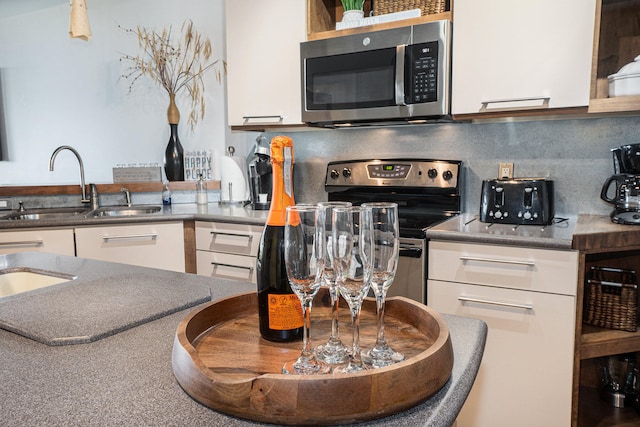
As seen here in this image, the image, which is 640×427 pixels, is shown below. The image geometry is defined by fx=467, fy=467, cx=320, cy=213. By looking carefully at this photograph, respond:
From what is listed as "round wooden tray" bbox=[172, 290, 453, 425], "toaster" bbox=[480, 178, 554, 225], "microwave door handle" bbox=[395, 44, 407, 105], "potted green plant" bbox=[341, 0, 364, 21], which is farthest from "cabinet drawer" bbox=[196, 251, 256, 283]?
"round wooden tray" bbox=[172, 290, 453, 425]

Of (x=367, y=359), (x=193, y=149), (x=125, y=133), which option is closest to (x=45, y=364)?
(x=367, y=359)

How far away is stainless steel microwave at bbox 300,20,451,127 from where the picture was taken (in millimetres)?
2109

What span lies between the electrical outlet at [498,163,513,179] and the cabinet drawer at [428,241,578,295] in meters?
0.68

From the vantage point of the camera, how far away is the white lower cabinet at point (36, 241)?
7.67 ft

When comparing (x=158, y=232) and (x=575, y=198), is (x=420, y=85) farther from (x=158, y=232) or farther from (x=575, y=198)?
(x=158, y=232)

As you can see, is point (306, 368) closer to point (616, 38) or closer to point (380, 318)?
point (380, 318)

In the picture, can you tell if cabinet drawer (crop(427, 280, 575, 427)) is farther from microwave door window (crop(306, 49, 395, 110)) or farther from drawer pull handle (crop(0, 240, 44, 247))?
drawer pull handle (crop(0, 240, 44, 247))

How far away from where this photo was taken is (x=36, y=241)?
7.74ft

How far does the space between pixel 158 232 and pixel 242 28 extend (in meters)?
1.24

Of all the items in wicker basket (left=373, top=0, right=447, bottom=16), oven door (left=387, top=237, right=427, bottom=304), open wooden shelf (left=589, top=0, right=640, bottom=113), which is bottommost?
oven door (left=387, top=237, right=427, bottom=304)

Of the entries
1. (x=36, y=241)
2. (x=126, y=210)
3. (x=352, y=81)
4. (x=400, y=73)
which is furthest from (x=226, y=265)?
(x=400, y=73)

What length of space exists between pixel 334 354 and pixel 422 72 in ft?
5.69

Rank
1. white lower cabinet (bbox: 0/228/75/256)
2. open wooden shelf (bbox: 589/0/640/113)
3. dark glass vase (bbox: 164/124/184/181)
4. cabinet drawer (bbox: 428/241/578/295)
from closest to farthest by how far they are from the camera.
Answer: cabinet drawer (bbox: 428/241/578/295) → open wooden shelf (bbox: 589/0/640/113) → white lower cabinet (bbox: 0/228/75/256) → dark glass vase (bbox: 164/124/184/181)

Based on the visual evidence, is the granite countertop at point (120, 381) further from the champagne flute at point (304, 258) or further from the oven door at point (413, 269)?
the oven door at point (413, 269)
